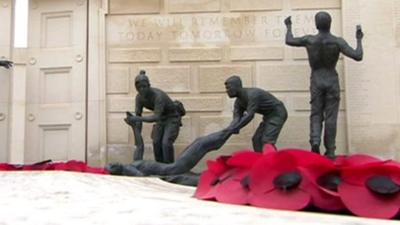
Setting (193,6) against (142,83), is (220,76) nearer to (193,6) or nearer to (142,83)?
(193,6)

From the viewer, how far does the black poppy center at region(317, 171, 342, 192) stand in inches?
160

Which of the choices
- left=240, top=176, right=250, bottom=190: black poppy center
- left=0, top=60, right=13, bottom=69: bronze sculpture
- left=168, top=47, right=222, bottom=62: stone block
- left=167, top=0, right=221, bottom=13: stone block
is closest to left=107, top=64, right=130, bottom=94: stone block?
left=168, top=47, right=222, bottom=62: stone block

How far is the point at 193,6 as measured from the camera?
10.4 metres

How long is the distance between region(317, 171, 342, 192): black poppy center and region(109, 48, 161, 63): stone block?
651 cm

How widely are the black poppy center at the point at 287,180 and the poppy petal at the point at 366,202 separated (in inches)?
11.4

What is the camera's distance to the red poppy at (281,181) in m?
4.03

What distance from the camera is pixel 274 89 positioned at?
10.0m

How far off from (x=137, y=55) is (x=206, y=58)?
3.87 feet

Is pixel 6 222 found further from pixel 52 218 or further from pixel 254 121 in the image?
pixel 254 121

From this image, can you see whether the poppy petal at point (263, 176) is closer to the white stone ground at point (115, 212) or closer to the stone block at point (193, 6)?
the white stone ground at point (115, 212)

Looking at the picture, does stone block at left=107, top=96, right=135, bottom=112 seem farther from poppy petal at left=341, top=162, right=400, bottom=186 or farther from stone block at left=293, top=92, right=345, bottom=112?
poppy petal at left=341, top=162, right=400, bottom=186

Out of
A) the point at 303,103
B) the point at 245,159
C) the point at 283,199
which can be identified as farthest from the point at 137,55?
the point at 283,199

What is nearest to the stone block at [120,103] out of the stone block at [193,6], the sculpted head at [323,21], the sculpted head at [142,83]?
the sculpted head at [142,83]

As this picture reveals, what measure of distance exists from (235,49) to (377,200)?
260 inches
